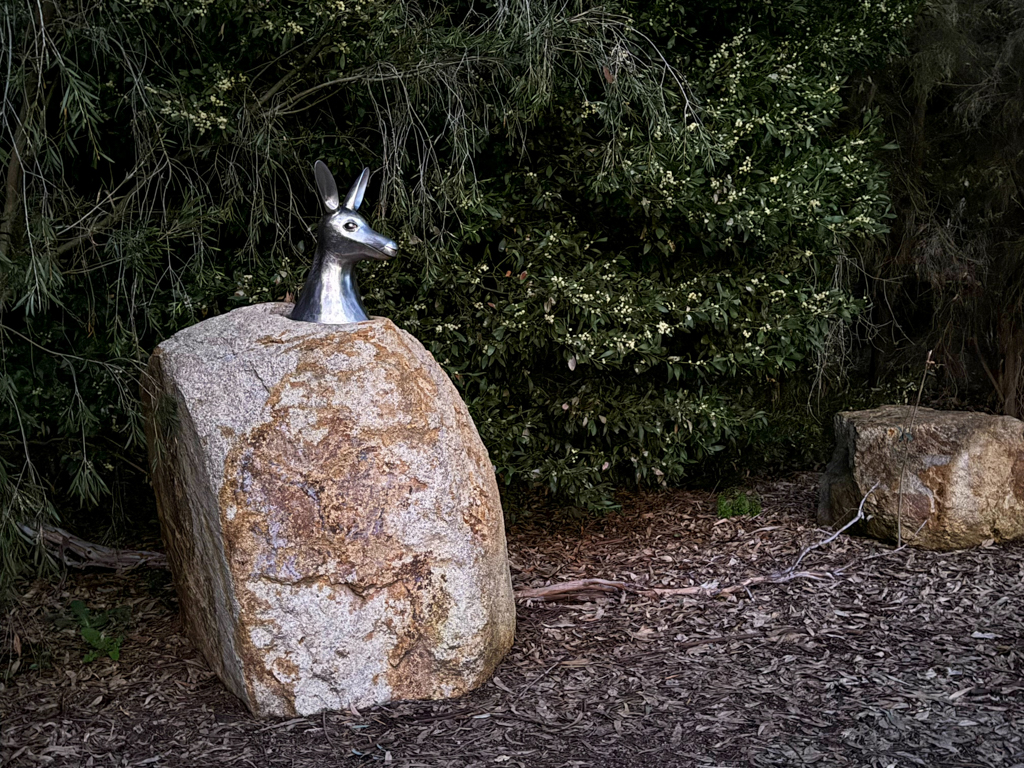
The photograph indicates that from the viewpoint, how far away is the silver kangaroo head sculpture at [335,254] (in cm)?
386

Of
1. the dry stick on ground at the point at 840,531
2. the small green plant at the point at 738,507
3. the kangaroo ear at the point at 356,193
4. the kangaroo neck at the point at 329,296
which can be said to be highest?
the kangaroo ear at the point at 356,193

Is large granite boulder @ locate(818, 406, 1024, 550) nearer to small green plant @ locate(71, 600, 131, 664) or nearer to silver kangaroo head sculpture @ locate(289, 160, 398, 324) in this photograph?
silver kangaroo head sculpture @ locate(289, 160, 398, 324)

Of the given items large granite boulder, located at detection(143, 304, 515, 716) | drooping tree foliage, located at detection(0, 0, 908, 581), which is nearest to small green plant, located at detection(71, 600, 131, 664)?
drooping tree foliage, located at detection(0, 0, 908, 581)

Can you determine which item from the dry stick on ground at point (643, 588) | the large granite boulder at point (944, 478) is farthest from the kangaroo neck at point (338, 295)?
the large granite boulder at point (944, 478)

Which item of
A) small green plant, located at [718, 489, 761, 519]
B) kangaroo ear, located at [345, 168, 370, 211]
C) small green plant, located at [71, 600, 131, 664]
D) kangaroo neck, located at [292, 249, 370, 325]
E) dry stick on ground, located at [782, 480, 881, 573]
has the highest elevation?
kangaroo ear, located at [345, 168, 370, 211]

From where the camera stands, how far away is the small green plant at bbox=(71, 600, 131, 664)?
4.28 metres

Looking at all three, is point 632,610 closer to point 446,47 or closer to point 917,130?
point 446,47

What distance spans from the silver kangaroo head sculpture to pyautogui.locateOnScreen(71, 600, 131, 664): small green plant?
1.66 m

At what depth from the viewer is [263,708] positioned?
3496 millimetres

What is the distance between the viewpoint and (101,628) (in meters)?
4.56

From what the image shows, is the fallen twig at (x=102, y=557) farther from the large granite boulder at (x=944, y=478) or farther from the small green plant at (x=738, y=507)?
the large granite boulder at (x=944, y=478)

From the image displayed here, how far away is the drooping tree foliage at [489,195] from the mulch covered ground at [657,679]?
691 mm

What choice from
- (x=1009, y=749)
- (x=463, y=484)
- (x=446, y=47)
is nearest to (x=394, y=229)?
(x=446, y=47)

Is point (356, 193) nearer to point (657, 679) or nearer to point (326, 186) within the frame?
point (326, 186)
